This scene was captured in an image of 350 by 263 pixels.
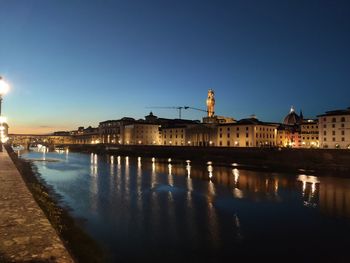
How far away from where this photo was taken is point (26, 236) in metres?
8.18

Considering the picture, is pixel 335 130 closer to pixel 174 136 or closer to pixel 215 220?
pixel 174 136

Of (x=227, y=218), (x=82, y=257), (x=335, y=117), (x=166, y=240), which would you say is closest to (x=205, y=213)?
(x=227, y=218)

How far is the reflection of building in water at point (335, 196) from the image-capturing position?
27359 mm

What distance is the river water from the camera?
55.4 ft

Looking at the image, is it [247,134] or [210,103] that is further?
[210,103]

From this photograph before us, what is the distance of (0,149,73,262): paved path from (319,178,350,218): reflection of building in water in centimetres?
2256

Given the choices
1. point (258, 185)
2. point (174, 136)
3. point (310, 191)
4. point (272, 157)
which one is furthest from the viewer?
point (174, 136)

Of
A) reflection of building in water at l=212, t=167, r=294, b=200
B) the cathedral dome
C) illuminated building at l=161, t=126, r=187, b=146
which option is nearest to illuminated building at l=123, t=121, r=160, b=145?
illuminated building at l=161, t=126, r=187, b=146

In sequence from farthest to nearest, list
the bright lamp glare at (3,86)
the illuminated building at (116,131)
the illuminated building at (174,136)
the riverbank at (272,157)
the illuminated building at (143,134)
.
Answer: the illuminated building at (116,131) < the illuminated building at (143,134) < the illuminated building at (174,136) < the riverbank at (272,157) < the bright lamp glare at (3,86)

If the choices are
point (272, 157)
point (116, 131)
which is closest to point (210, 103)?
point (116, 131)

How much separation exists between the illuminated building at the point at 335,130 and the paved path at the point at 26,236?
9838 centimetres

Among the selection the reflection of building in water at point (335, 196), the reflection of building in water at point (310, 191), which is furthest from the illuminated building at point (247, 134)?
the reflection of building in water at point (335, 196)

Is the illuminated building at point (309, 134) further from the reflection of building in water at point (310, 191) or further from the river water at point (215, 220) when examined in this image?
the river water at point (215, 220)

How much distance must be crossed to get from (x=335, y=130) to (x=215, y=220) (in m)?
87.7
